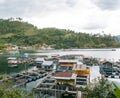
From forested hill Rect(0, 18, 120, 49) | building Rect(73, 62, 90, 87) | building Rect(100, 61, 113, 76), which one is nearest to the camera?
building Rect(73, 62, 90, 87)

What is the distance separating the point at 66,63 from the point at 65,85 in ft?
35.4

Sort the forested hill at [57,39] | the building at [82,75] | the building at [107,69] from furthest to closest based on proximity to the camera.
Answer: the forested hill at [57,39] < the building at [107,69] < the building at [82,75]

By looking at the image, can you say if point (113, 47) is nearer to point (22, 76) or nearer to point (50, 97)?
point (22, 76)

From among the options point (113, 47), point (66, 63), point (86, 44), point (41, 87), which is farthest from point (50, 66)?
point (113, 47)

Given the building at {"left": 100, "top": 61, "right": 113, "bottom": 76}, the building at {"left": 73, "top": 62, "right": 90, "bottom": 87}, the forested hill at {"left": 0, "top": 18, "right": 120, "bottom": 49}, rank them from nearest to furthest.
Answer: the building at {"left": 73, "top": 62, "right": 90, "bottom": 87}
the building at {"left": 100, "top": 61, "right": 113, "bottom": 76}
the forested hill at {"left": 0, "top": 18, "right": 120, "bottom": 49}

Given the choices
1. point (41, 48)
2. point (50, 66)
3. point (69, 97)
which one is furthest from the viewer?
point (41, 48)

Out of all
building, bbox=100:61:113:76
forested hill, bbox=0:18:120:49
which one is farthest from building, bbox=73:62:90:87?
forested hill, bbox=0:18:120:49

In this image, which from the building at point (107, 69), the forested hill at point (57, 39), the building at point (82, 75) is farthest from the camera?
the forested hill at point (57, 39)

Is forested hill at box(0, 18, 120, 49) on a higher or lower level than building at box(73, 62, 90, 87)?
higher

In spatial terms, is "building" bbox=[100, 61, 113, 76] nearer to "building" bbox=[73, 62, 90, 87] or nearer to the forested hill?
"building" bbox=[73, 62, 90, 87]

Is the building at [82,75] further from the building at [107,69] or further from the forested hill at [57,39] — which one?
the forested hill at [57,39]

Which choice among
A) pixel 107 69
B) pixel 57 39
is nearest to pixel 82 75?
pixel 107 69

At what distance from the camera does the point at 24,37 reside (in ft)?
388

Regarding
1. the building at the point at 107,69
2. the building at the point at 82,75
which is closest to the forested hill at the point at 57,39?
the building at the point at 107,69
